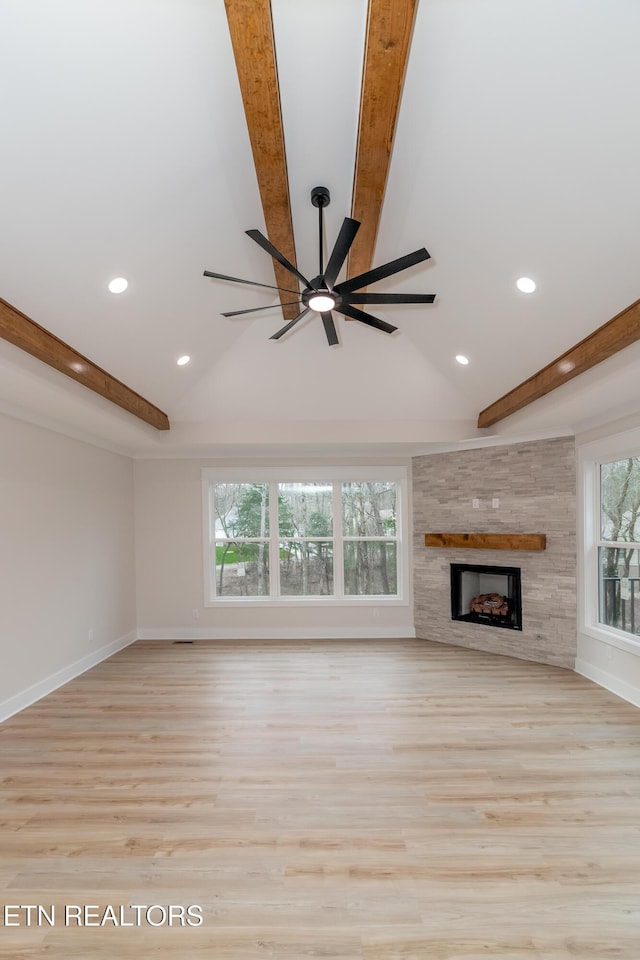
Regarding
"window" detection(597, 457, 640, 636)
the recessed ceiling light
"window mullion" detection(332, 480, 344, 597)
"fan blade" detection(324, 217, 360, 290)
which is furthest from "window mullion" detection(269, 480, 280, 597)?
"fan blade" detection(324, 217, 360, 290)

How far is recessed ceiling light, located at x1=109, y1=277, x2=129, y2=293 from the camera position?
3.62 meters

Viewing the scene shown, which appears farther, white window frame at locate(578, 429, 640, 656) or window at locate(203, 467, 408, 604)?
window at locate(203, 467, 408, 604)

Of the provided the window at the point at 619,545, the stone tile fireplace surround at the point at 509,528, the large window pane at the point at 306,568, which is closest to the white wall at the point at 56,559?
the large window pane at the point at 306,568

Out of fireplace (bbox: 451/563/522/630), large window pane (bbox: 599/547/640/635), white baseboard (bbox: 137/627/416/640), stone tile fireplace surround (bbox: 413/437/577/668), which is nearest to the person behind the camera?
large window pane (bbox: 599/547/640/635)

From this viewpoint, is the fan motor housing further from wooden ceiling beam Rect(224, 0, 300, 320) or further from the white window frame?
the white window frame

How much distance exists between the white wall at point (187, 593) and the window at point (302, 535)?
16cm

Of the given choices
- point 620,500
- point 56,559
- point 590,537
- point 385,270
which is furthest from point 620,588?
point 56,559

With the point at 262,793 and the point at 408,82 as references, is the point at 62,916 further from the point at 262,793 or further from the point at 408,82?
the point at 408,82

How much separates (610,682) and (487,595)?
179cm

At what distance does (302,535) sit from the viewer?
24.6 feet

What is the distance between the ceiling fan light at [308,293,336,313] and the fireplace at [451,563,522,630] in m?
4.29

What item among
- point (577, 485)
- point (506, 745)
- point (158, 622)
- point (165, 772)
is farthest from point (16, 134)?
point (158, 622)

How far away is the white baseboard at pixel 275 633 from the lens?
23.8 ft

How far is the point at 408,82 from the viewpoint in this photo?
2633 mm
